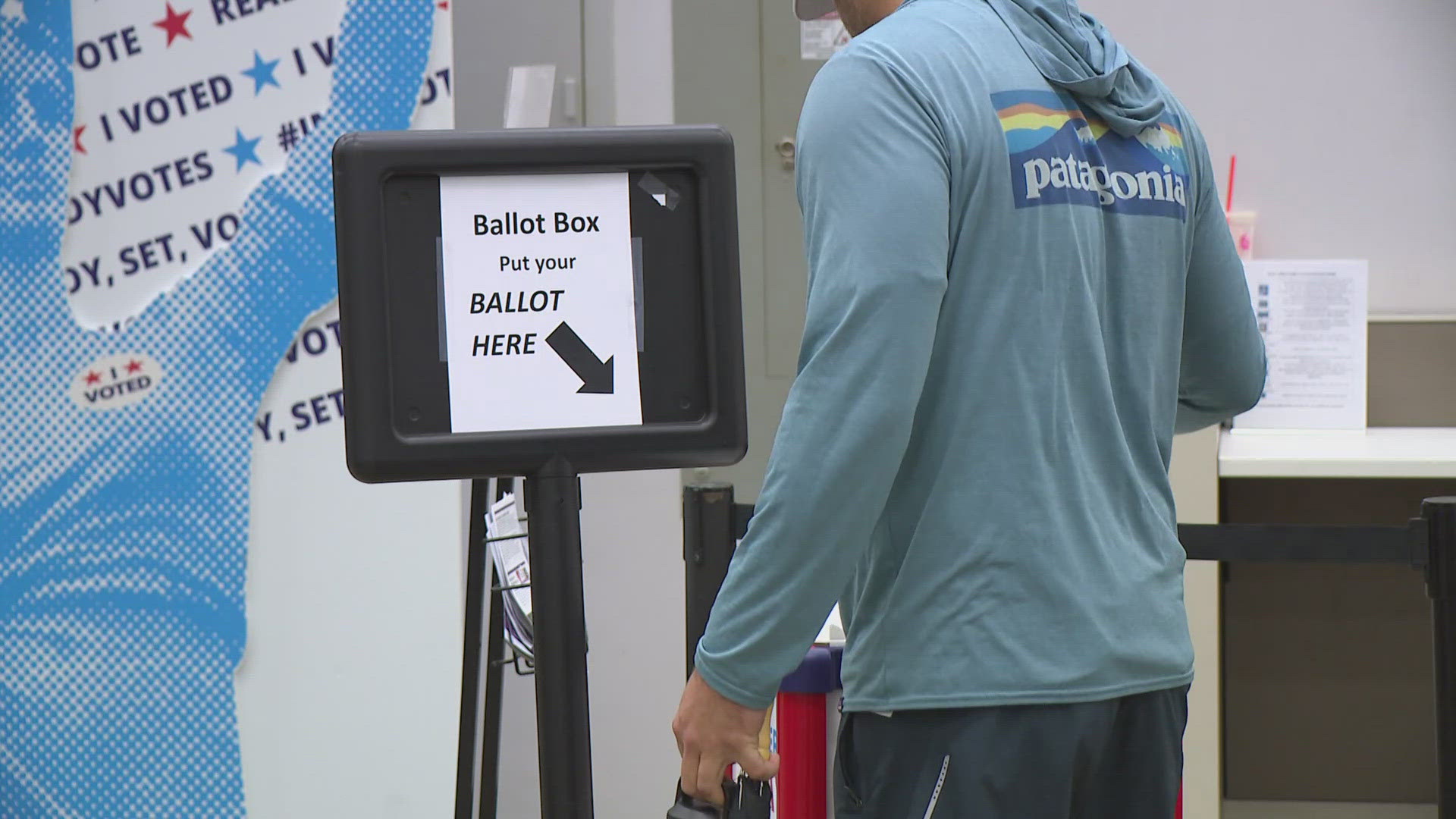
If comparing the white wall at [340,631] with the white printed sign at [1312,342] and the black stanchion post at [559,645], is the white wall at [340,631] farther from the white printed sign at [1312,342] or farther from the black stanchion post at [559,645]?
the white printed sign at [1312,342]

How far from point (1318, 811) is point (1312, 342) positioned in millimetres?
860

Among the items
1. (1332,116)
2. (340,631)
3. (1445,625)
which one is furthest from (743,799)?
(1332,116)

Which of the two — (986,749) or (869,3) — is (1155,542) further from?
(869,3)

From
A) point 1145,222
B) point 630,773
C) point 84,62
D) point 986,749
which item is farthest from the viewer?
point 630,773

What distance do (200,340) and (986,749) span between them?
4.56ft

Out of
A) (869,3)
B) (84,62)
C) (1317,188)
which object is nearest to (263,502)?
(84,62)

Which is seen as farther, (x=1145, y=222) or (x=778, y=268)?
(x=778, y=268)

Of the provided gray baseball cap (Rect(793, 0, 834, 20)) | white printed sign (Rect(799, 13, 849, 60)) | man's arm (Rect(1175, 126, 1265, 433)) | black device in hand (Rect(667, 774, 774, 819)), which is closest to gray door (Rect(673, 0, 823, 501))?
white printed sign (Rect(799, 13, 849, 60))

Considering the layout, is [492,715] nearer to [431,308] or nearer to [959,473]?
[959,473]

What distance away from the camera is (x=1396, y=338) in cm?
258

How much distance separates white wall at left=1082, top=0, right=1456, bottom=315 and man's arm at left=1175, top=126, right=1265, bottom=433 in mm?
1476

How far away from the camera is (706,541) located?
5.11 ft

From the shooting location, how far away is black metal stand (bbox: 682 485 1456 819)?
1.28 meters

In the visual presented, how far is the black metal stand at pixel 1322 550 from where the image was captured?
4.21 ft
